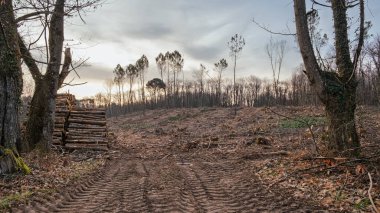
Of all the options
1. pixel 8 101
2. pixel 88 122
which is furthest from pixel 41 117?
pixel 8 101

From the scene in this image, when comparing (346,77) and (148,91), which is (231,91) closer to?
(148,91)

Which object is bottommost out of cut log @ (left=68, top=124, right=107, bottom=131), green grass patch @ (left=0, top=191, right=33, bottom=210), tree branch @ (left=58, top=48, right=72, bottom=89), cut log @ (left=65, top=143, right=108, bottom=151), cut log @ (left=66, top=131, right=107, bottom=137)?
green grass patch @ (left=0, top=191, right=33, bottom=210)

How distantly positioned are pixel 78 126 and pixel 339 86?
11.6 meters

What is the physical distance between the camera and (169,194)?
25.3 feet

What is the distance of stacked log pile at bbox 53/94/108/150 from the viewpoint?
16.4 meters

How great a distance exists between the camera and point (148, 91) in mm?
87438

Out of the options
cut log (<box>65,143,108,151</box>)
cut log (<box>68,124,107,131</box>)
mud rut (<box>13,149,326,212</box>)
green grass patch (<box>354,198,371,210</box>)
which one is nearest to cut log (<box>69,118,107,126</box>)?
cut log (<box>68,124,107,131</box>)

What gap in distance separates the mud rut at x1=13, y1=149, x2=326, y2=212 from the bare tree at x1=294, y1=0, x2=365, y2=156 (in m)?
2.24

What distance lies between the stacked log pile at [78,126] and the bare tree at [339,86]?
32.5ft

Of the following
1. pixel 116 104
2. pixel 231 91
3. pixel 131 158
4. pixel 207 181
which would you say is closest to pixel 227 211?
pixel 207 181

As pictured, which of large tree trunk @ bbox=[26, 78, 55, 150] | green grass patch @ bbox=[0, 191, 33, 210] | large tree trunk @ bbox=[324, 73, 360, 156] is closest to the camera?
green grass patch @ bbox=[0, 191, 33, 210]

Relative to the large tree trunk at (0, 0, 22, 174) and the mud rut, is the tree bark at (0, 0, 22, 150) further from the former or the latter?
the mud rut

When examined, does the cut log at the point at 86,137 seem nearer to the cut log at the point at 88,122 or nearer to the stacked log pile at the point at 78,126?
the stacked log pile at the point at 78,126

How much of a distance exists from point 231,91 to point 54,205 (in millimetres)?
71826
